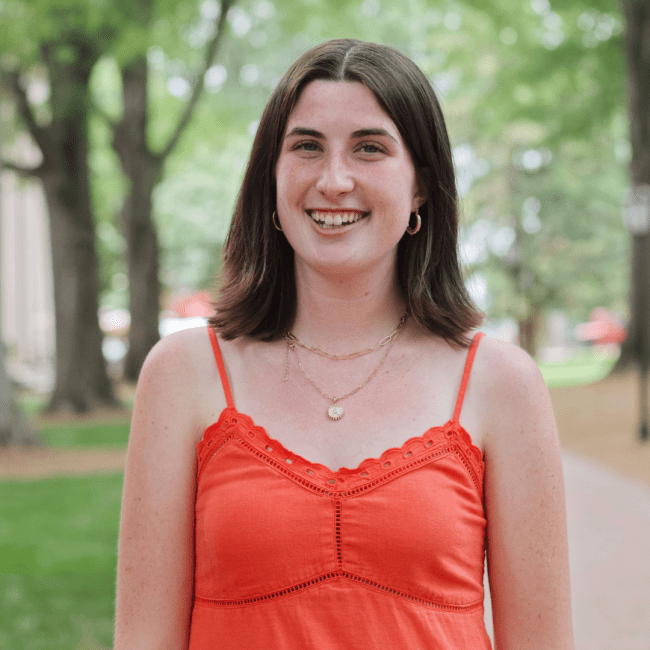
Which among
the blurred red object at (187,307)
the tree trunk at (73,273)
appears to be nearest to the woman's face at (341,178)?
the tree trunk at (73,273)

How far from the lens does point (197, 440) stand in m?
1.91

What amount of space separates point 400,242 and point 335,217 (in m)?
0.34

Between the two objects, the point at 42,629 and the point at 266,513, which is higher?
the point at 266,513

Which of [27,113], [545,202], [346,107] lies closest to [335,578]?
[346,107]

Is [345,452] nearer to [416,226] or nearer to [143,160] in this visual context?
[416,226]

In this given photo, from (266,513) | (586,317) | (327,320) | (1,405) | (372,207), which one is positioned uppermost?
(372,207)

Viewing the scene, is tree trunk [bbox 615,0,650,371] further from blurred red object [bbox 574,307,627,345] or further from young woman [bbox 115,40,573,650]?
blurred red object [bbox 574,307,627,345]

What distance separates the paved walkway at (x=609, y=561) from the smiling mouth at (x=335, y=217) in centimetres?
344

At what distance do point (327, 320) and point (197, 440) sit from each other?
0.42m

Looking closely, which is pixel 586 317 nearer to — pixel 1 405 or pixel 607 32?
pixel 607 32

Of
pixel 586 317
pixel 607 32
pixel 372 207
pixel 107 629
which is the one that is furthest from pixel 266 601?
pixel 586 317

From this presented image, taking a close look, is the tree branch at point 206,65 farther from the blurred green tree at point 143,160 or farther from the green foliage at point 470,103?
the green foliage at point 470,103

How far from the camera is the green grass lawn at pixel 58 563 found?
5.12 meters

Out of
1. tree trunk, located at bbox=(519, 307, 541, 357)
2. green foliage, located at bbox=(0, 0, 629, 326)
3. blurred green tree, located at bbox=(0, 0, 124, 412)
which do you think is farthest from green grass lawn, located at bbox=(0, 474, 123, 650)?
tree trunk, located at bbox=(519, 307, 541, 357)
